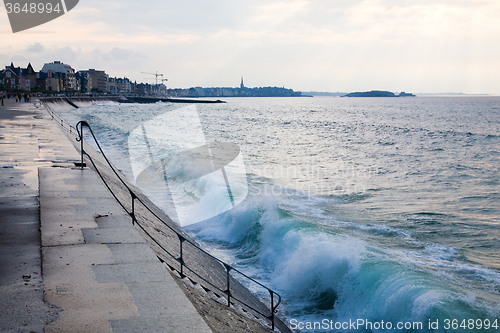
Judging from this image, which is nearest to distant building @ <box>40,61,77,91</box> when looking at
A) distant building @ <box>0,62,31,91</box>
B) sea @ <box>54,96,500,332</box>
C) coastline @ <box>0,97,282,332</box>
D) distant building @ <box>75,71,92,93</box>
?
distant building @ <box>75,71,92,93</box>

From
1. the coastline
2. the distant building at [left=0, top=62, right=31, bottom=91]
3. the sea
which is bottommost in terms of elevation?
the sea

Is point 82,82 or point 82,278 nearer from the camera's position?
point 82,278

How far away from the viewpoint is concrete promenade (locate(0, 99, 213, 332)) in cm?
370

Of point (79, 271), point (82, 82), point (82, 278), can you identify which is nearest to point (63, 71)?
point (82, 82)

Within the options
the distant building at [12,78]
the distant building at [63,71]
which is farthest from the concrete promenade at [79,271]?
the distant building at [63,71]

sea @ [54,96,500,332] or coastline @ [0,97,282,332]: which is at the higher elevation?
coastline @ [0,97,282,332]

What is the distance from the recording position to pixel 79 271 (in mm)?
4645

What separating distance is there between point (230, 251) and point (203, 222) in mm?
2403

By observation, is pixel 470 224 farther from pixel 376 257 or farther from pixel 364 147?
pixel 364 147

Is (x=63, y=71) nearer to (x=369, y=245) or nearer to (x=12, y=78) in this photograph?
(x=12, y=78)

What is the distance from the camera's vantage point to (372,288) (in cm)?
746

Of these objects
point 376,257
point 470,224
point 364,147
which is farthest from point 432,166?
point 376,257

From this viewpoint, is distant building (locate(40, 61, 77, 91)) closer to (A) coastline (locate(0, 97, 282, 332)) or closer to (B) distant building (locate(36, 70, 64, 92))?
(B) distant building (locate(36, 70, 64, 92))

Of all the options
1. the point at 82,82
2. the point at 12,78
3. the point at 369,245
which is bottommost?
the point at 369,245
